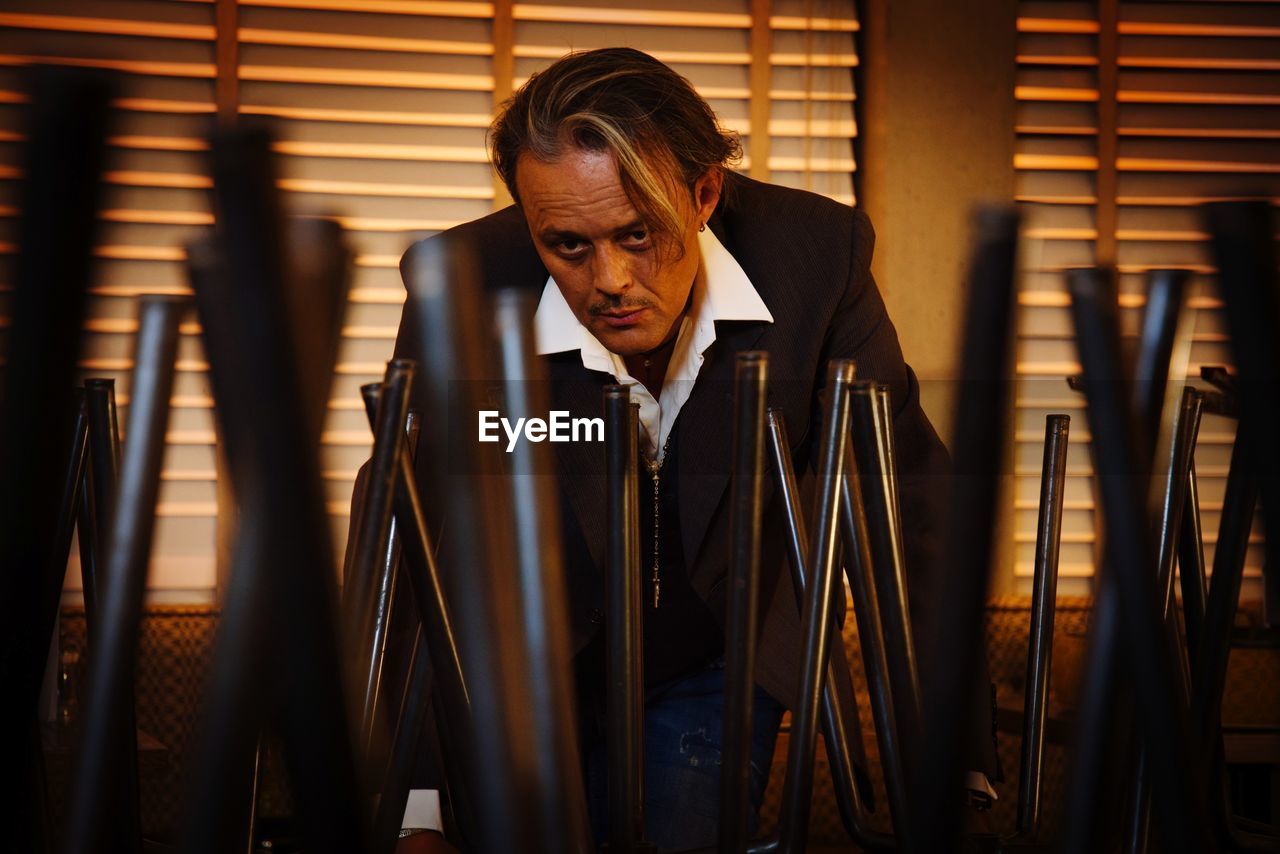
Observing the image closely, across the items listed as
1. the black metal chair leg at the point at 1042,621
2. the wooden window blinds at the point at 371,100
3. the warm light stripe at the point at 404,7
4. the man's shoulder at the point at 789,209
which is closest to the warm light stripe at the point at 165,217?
the wooden window blinds at the point at 371,100

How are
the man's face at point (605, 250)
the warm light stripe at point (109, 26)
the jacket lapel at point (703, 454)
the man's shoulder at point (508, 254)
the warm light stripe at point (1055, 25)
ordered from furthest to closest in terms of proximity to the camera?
the warm light stripe at point (1055, 25)
the warm light stripe at point (109, 26)
the man's shoulder at point (508, 254)
the jacket lapel at point (703, 454)
the man's face at point (605, 250)

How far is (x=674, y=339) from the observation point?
1.42 m

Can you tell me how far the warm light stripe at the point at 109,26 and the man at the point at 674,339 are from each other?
1.46 metres

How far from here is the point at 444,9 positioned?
2658 millimetres

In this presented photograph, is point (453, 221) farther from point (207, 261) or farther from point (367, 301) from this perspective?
point (207, 261)

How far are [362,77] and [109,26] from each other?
510 mm

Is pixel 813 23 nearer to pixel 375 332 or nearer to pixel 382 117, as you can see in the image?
pixel 382 117

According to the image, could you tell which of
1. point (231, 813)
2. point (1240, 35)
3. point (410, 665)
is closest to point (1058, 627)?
point (1240, 35)

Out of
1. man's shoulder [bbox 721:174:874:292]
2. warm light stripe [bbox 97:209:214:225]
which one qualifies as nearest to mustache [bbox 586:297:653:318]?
man's shoulder [bbox 721:174:874:292]

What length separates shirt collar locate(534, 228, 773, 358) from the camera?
1.30 metres

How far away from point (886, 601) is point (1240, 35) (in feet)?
8.84

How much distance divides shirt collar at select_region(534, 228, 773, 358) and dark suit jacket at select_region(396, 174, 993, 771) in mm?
18

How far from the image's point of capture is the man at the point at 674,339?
1222 millimetres

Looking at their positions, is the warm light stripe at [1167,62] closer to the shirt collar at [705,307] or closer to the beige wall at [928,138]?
the beige wall at [928,138]
